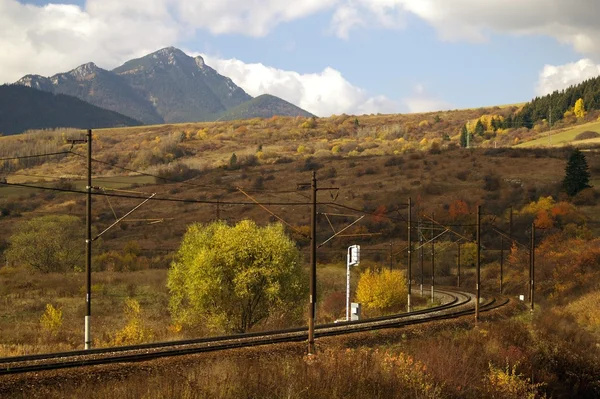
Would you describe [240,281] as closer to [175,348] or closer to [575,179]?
[175,348]

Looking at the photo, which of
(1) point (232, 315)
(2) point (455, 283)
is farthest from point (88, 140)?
(2) point (455, 283)

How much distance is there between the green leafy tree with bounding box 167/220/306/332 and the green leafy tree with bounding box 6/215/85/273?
135 ft

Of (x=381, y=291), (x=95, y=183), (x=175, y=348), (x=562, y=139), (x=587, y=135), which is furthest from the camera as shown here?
(x=562, y=139)

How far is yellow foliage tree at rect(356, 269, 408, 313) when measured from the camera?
58500mm

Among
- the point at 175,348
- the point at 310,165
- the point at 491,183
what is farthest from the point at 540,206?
the point at 175,348

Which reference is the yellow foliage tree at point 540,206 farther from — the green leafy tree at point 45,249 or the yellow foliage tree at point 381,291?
the green leafy tree at point 45,249

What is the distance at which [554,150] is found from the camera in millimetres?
158375

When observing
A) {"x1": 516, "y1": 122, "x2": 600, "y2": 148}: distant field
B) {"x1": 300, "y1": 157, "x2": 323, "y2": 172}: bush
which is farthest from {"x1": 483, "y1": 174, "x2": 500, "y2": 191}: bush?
{"x1": 516, "y1": 122, "x2": 600, "y2": 148}: distant field

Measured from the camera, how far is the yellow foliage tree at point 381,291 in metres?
58.5

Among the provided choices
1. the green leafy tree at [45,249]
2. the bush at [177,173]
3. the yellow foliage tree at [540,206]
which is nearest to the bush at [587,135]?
the yellow foliage tree at [540,206]

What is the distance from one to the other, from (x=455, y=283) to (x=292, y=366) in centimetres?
7138

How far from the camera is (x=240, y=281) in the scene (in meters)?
42.8

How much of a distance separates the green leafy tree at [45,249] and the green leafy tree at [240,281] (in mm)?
41048

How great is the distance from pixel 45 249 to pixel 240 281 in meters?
46.8
